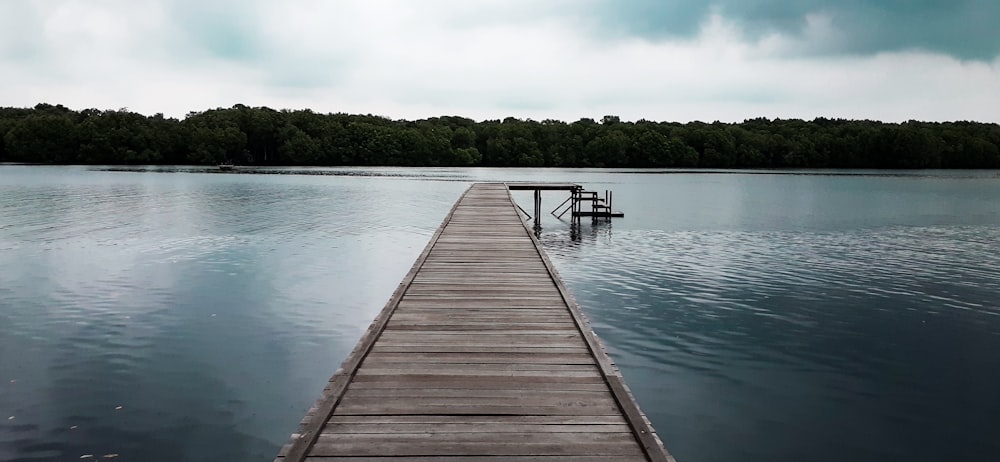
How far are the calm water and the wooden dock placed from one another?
1.61m

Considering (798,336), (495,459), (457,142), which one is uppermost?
(457,142)

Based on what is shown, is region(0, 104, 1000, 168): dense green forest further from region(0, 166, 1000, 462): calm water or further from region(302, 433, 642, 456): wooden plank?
region(302, 433, 642, 456): wooden plank

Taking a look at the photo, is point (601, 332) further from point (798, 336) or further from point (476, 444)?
point (476, 444)

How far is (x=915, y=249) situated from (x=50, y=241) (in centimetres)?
2696

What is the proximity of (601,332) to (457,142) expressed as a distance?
11645 centimetres

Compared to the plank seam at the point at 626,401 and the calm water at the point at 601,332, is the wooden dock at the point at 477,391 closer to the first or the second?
the plank seam at the point at 626,401

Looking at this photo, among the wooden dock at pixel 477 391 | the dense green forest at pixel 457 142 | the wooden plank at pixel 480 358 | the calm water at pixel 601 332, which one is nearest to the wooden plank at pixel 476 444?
the wooden dock at pixel 477 391

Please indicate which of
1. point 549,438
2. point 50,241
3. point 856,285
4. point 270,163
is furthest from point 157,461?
point 270,163

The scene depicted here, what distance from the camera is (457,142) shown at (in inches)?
4941

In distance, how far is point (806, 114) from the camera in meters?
137

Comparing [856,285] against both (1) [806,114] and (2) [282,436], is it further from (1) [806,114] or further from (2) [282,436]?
(1) [806,114]

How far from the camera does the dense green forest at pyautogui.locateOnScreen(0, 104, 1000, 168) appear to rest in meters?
105

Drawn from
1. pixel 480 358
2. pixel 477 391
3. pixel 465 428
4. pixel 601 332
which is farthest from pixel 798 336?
pixel 465 428

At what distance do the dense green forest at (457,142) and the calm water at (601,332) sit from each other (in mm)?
90146
